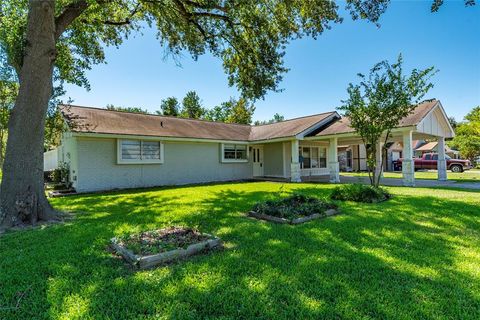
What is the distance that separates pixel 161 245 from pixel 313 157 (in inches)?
680

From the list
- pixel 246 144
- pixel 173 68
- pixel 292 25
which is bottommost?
pixel 246 144

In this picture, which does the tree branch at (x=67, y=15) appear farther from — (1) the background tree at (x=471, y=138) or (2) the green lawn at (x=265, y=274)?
(1) the background tree at (x=471, y=138)

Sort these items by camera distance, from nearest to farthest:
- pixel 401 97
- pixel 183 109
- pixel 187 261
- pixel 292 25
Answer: pixel 187 261
pixel 401 97
pixel 292 25
pixel 183 109

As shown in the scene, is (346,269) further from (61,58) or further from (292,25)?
(61,58)

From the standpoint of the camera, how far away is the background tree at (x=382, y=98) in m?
9.15

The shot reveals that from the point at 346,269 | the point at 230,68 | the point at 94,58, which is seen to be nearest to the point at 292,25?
the point at 230,68

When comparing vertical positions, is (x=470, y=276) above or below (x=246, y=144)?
below

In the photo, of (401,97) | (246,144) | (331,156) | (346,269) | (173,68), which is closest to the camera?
(346,269)

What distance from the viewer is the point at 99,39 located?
45.8ft

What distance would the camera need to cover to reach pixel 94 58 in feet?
45.5

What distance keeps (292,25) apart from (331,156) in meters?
7.73

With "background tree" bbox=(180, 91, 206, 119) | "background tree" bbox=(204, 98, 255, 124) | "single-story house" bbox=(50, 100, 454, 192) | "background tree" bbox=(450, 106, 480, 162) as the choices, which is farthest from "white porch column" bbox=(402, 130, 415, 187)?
"background tree" bbox=(180, 91, 206, 119)

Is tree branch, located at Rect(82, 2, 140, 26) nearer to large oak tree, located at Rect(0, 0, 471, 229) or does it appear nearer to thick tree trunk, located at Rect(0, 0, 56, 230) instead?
large oak tree, located at Rect(0, 0, 471, 229)

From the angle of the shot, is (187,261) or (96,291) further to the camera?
(187,261)
